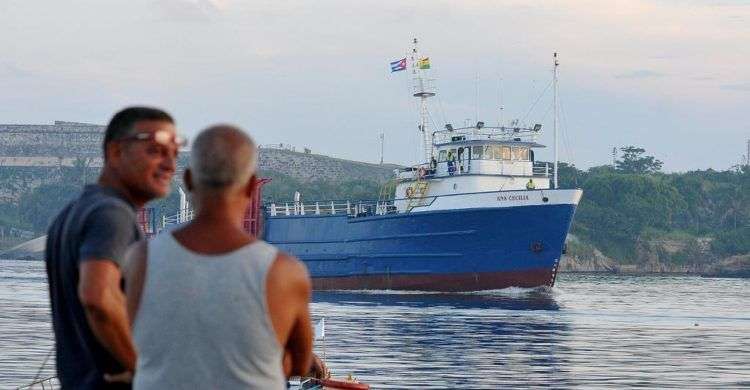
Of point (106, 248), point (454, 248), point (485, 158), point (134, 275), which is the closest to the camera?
point (134, 275)

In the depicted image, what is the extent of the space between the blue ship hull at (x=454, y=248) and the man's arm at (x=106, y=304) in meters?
46.7

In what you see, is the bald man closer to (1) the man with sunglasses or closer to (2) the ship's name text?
(1) the man with sunglasses

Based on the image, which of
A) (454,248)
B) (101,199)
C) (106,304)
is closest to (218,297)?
(106,304)

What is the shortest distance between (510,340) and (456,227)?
18.6m

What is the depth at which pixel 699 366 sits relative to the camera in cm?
2750

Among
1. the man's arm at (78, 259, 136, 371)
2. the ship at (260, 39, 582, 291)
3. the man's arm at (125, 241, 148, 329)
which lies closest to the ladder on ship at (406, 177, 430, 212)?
the ship at (260, 39, 582, 291)

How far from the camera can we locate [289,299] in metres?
4.60

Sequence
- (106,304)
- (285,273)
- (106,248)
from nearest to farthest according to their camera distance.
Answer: (285,273)
(106,304)
(106,248)

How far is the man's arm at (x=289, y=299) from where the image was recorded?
4562 millimetres

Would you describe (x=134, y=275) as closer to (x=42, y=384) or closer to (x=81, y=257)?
(x=81, y=257)

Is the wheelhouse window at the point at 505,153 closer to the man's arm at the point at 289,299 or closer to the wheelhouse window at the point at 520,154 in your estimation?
the wheelhouse window at the point at 520,154

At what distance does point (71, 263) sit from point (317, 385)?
11.2 meters

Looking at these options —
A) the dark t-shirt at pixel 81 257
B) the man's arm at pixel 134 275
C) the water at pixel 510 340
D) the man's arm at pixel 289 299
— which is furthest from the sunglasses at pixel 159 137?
the water at pixel 510 340

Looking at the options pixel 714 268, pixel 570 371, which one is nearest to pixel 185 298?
pixel 570 371
